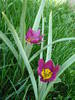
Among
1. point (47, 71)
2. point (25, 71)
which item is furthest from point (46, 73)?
point (25, 71)

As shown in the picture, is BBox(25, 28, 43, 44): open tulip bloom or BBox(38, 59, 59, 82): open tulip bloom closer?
BBox(38, 59, 59, 82): open tulip bloom

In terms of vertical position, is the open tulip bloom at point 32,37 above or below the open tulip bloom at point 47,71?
above

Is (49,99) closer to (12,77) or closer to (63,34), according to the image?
(12,77)

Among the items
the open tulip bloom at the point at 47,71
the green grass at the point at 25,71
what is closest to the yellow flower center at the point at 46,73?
the open tulip bloom at the point at 47,71

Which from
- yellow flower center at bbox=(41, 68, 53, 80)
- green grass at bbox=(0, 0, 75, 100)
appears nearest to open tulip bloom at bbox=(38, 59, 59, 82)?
yellow flower center at bbox=(41, 68, 53, 80)

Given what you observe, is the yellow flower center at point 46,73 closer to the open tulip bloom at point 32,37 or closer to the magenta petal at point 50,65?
the magenta petal at point 50,65

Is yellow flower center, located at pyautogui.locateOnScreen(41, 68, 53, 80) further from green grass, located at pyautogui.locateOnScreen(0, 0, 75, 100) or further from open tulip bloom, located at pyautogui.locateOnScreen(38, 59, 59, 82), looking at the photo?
green grass, located at pyautogui.locateOnScreen(0, 0, 75, 100)

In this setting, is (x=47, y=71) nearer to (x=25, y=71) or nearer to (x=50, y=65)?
(x=50, y=65)

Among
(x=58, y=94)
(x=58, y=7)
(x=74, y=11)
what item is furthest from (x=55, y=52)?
(x=74, y=11)

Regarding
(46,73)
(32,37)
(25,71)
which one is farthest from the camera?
(25,71)
